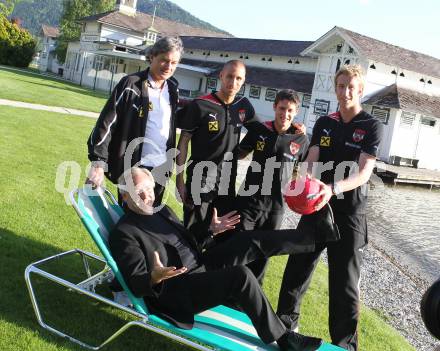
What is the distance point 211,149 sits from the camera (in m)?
4.60

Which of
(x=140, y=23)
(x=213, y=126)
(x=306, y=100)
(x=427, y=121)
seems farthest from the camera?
(x=140, y=23)

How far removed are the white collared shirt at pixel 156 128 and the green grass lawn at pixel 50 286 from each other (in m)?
1.44

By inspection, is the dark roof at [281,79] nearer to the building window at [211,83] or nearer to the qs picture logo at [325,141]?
the building window at [211,83]

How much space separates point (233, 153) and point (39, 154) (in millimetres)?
6743

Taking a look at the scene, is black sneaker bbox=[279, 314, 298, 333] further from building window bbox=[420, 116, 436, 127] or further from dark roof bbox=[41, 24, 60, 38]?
dark roof bbox=[41, 24, 60, 38]

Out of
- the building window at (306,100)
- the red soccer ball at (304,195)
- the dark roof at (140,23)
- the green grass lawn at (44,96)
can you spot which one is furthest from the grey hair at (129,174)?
the dark roof at (140,23)

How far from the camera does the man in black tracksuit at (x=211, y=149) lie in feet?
15.0

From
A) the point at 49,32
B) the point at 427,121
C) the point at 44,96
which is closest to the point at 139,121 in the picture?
the point at 44,96

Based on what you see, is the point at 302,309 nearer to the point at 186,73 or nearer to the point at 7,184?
the point at 7,184

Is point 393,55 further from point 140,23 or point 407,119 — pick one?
point 140,23

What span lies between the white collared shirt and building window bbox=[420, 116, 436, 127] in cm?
2582

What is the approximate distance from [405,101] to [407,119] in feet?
3.31

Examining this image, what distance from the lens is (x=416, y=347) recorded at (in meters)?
5.39

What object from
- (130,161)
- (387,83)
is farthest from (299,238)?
(387,83)
